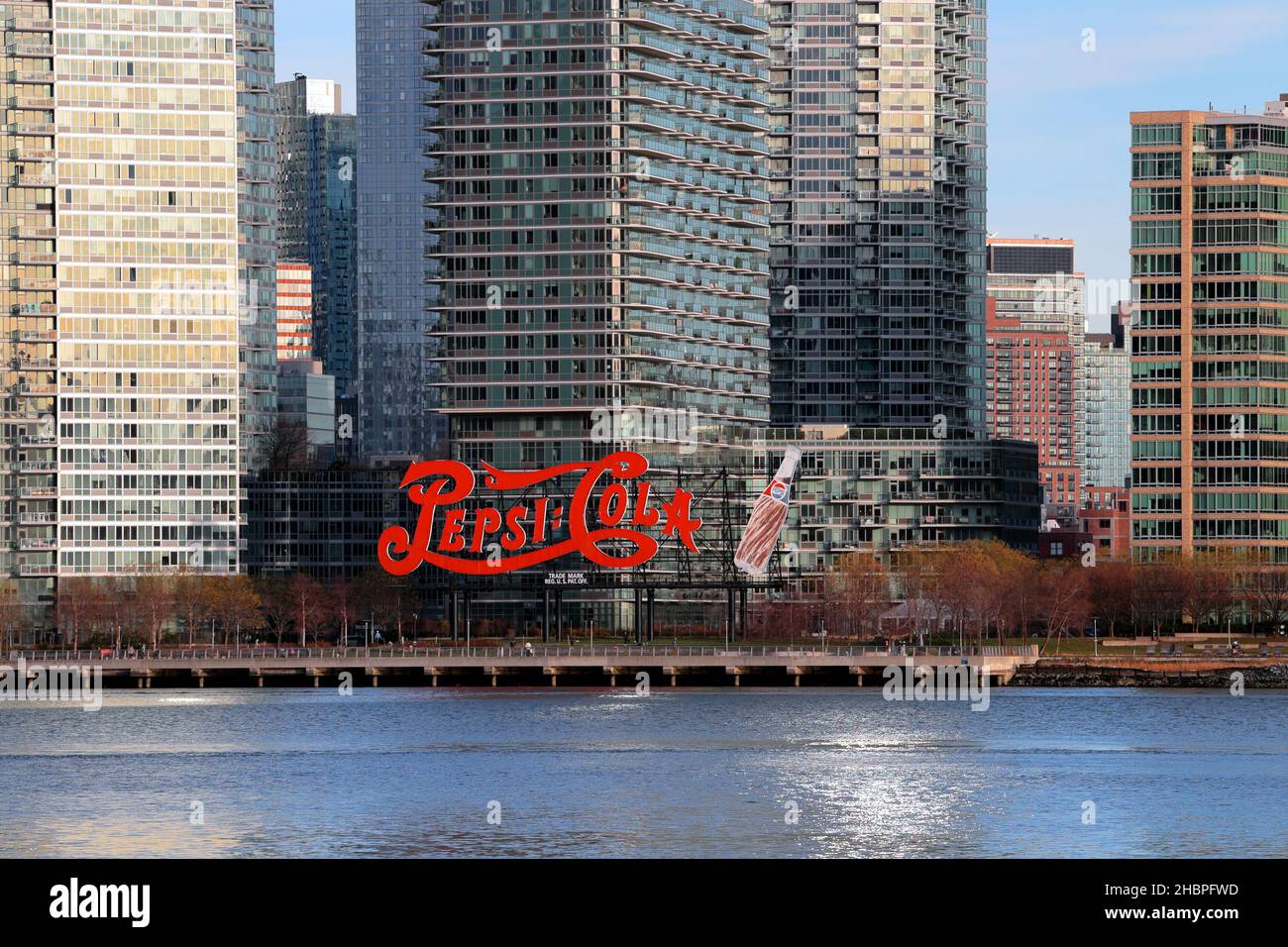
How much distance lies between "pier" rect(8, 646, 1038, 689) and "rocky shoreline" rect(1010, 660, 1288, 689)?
2.39 m

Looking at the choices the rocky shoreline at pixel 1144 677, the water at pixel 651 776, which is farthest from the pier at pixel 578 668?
the water at pixel 651 776

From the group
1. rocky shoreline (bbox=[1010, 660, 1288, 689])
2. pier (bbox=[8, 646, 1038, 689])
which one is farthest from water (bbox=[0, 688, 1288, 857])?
pier (bbox=[8, 646, 1038, 689])

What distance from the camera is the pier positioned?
621ft

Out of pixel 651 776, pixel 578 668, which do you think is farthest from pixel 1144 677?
pixel 651 776

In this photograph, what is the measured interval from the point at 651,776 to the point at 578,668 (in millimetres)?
77410

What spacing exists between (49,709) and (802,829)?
103 meters

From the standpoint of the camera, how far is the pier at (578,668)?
189375mm

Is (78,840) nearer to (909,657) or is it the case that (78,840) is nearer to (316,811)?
(316,811)

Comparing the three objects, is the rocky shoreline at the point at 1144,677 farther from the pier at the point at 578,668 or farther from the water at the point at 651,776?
the water at the point at 651,776

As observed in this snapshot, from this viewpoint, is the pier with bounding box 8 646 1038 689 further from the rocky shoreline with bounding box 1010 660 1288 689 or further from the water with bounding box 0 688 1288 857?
the water with bounding box 0 688 1288 857

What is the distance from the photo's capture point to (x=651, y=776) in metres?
117

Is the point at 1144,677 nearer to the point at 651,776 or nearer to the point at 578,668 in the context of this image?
the point at 578,668

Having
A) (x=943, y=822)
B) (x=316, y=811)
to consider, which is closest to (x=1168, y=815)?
(x=943, y=822)

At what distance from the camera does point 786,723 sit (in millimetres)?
152375
